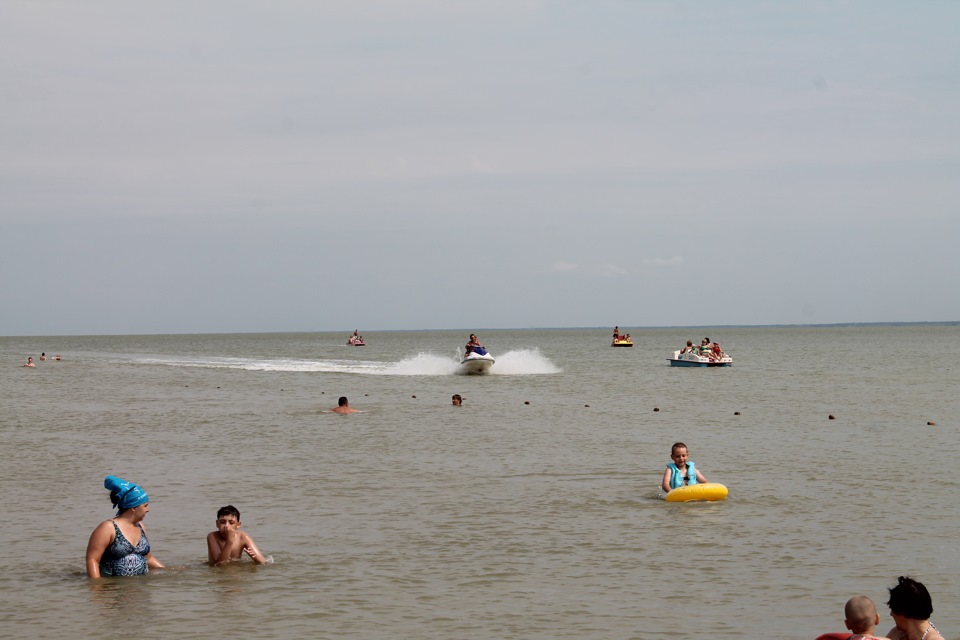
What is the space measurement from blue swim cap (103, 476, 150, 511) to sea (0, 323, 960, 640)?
1.02 m

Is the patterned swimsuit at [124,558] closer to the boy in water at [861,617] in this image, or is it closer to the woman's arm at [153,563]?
the woman's arm at [153,563]

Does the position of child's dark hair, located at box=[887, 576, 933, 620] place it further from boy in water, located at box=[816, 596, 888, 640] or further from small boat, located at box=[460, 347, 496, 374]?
small boat, located at box=[460, 347, 496, 374]

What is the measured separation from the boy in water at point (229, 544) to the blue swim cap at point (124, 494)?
1.32 metres

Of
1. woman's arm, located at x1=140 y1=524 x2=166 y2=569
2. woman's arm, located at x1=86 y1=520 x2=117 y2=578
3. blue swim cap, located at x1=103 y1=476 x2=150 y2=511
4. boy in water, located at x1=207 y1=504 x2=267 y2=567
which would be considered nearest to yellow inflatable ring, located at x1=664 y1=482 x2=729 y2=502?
boy in water, located at x1=207 y1=504 x2=267 y2=567

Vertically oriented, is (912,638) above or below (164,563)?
above

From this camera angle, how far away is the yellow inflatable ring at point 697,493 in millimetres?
17734

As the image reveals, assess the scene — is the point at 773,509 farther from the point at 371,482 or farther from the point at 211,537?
the point at 211,537

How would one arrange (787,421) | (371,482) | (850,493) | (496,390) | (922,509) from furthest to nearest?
(496,390)
(787,421)
(371,482)
(850,493)
(922,509)

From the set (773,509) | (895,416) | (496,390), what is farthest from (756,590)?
(496,390)

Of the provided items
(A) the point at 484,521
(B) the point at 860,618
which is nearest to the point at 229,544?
(A) the point at 484,521

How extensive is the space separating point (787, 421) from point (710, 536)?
19754 mm

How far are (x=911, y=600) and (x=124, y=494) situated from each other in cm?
828

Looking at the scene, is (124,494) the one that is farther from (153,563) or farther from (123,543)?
(153,563)

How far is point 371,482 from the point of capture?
811 inches
